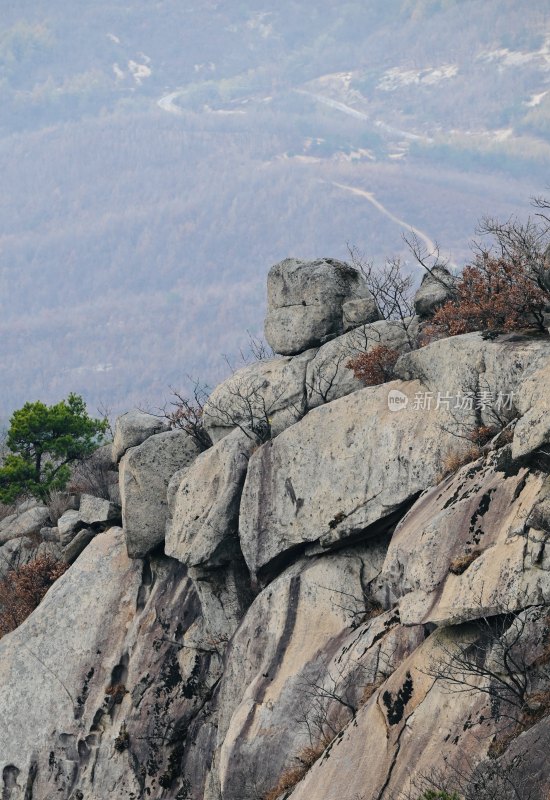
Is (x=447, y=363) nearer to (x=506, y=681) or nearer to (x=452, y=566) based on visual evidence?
(x=452, y=566)

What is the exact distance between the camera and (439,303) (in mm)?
38469

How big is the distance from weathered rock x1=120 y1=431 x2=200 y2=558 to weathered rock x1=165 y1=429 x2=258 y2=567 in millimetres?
1583

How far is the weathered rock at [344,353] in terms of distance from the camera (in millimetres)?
38281

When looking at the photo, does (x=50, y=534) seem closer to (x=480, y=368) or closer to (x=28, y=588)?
(x=28, y=588)

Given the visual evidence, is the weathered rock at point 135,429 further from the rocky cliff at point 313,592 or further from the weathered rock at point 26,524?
the weathered rock at point 26,524

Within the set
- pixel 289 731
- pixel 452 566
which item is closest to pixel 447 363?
pixel 452 566

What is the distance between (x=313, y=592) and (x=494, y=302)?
10060mm

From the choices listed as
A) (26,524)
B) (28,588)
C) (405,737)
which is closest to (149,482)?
(28,588)

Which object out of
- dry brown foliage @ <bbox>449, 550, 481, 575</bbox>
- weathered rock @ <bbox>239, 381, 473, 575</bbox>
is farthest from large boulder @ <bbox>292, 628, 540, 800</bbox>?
weathered rock @ <bbox>239, 381, 473, 575</bbox>

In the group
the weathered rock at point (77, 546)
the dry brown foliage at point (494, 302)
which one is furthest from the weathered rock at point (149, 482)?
the dry brown foliage at point (494, 302)

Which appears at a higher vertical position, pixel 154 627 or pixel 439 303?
pixel 439 303

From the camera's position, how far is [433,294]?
38781mm

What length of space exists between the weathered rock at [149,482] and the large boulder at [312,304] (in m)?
5.15

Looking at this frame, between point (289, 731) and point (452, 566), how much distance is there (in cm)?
772
